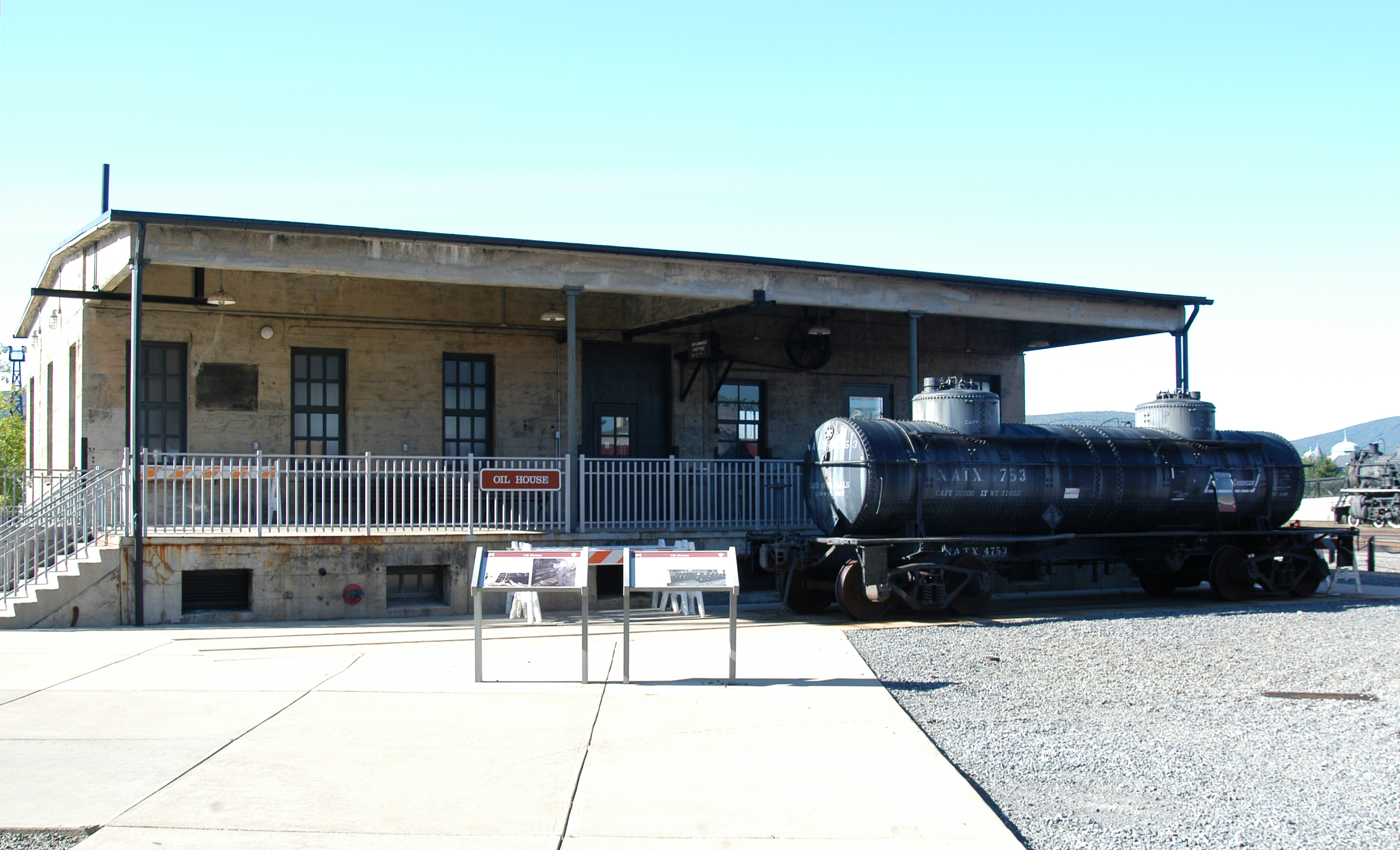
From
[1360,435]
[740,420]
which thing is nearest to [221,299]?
[740,420]

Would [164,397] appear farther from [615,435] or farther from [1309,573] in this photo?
[1309,573]

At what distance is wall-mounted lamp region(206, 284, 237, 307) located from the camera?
15883mm

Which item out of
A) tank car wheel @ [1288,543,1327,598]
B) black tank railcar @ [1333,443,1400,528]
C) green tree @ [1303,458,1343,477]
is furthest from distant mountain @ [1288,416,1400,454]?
tank car wheel @ [1288,543,1327,598]

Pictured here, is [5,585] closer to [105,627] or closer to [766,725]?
[105,627]

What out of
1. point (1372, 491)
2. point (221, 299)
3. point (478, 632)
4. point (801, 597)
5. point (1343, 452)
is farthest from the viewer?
point (1343, 452)

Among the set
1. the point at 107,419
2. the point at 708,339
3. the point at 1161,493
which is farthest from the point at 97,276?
the point at 1161,493

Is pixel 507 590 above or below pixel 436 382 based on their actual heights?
below

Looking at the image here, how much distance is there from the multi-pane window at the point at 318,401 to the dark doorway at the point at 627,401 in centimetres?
406

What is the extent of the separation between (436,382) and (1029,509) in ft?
30.8

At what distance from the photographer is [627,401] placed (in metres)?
19.8

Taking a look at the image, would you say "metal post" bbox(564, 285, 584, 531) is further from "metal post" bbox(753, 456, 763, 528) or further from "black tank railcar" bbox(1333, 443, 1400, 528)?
"black tank railcar" bbox(1333, 443, 1400, 528)

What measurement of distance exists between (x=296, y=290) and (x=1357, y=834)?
1557 cm

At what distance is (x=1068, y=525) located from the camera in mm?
15531

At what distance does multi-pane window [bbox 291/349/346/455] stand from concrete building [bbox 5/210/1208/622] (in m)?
0.04
